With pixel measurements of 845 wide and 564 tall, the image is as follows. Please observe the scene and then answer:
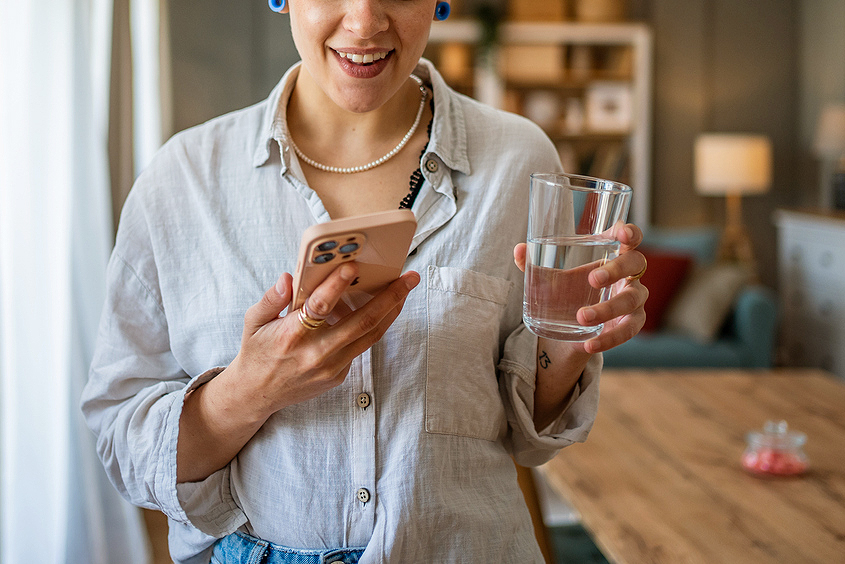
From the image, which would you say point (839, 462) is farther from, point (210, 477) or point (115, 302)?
point (115, 302)

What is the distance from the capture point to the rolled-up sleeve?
966 mm

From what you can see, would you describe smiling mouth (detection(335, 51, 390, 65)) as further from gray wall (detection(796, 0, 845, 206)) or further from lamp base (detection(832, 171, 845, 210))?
gray wall (detection(796, 0, 845, 206))

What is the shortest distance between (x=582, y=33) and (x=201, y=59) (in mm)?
3340

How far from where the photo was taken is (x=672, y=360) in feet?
12.5

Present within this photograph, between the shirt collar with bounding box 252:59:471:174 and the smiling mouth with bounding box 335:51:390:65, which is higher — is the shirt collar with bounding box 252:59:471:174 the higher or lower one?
the lower one

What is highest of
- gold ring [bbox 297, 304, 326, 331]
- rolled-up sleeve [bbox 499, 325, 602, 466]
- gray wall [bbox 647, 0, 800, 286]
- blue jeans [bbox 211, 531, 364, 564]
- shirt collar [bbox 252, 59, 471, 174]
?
gray wall [bbox 647, 0, 800, 286]

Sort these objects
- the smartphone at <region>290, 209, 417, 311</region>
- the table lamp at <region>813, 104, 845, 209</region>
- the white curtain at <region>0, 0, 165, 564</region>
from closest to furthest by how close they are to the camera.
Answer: the smartphone at <region>290, 209, 417, 311</region>, the white curtain at <region>0, 0, 165, 564</region>, the table lamp at <region>813, 104, 845, 209</region>

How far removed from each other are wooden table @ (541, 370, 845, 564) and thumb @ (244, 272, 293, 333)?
84cm

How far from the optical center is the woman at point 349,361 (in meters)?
0.88

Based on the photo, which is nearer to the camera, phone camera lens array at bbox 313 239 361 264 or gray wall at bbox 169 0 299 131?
phone camera lens array at bbox 313 239 361 264

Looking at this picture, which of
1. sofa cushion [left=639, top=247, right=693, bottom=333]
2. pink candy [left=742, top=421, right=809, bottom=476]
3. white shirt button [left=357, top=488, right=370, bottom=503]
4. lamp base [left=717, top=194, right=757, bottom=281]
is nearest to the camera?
white shirt button [left=357, top=488, right=370, bottom=503]

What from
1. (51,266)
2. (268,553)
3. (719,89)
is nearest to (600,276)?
(268,553)

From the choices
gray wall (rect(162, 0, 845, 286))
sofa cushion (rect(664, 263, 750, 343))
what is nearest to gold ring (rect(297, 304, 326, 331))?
sofa cushion (rect(664, 263, 750, 343))

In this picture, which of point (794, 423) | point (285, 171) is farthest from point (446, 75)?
point (285, 171)
